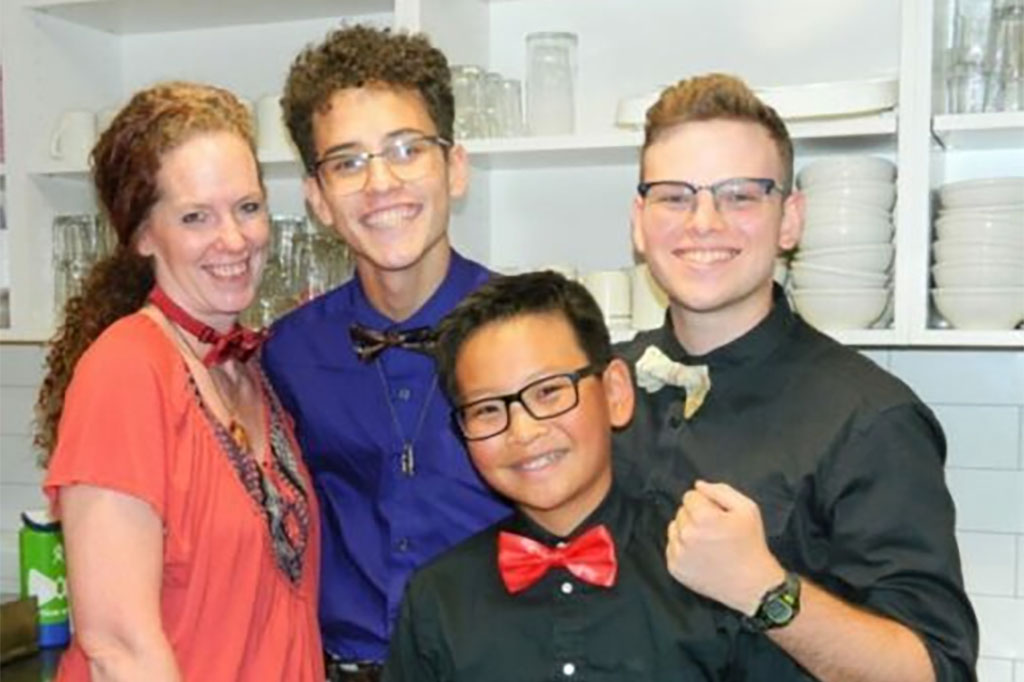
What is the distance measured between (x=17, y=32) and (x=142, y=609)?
4.90 feet

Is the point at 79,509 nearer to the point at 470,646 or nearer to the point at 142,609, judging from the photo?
→ the point at 142,609

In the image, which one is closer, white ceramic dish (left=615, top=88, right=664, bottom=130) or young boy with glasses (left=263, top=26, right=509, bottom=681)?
young boy with glasses (left=263, top=26, right=509, bottom=681)

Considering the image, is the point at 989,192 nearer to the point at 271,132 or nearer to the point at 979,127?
the point at 979,127

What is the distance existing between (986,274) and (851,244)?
203mm

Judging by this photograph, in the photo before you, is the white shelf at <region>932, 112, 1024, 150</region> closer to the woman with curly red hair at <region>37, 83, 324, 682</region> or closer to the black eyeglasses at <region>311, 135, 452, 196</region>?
the black eyeglasses at <region>311, 135, 452, 196</region>

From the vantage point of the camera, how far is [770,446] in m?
1.32

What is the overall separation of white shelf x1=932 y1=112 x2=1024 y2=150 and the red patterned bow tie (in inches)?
42.5

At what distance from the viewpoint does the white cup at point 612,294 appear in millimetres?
2076

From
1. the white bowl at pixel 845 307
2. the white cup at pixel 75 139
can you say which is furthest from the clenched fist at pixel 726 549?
the white cup at pixel 75 139

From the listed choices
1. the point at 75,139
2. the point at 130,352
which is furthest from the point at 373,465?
the point at 75,139

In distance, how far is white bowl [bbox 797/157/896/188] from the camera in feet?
6.18

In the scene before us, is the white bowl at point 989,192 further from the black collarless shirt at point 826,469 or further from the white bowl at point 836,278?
the black collarless shirt at point 826,469

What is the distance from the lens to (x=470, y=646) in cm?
136

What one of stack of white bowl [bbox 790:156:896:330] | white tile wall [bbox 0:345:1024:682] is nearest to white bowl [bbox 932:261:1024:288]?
stack of white bowl [bbox 790:156:896:330]
